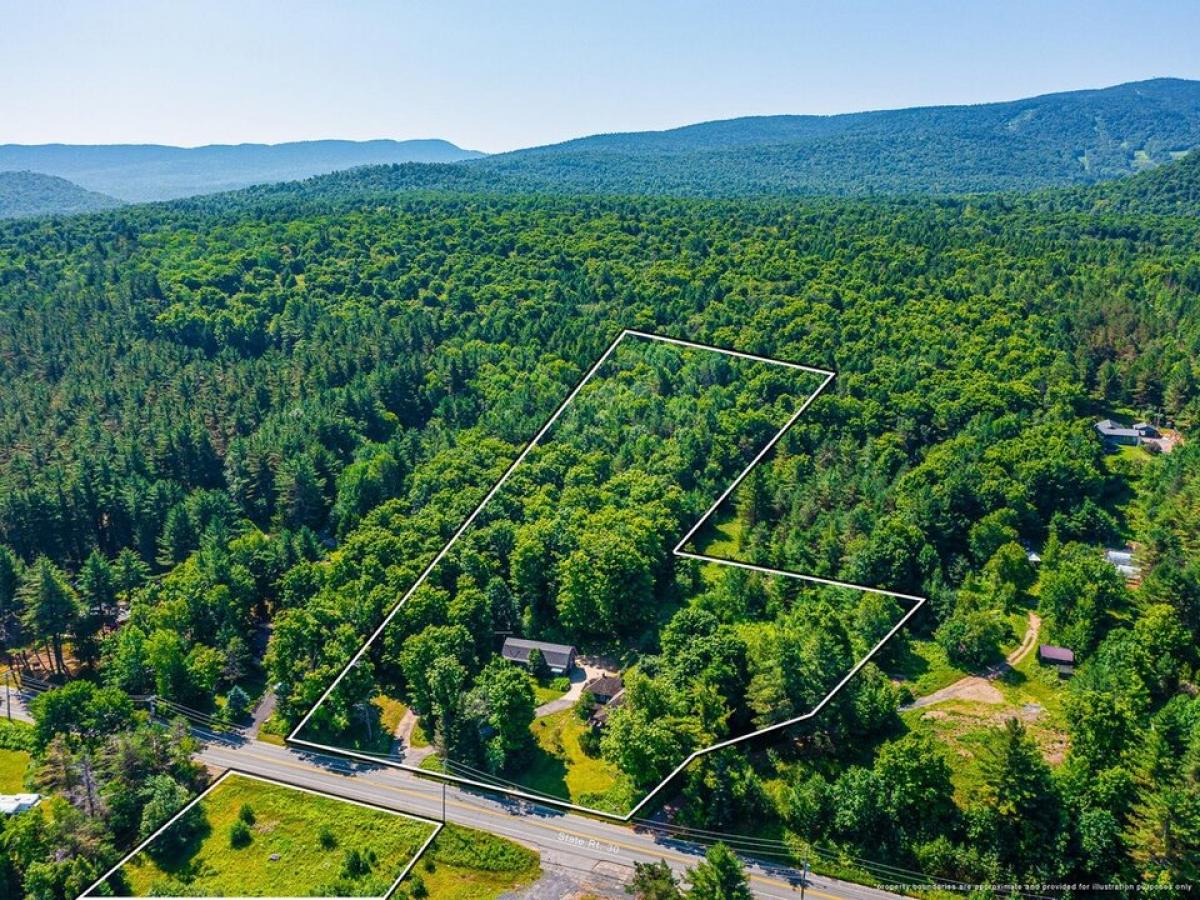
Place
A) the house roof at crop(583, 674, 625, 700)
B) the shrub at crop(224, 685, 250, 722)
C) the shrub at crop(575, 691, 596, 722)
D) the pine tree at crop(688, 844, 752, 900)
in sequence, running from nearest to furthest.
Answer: the house roof at crop(583, 674, 625, 700)
the shrub at crop(575, 691, 596, 722)
the pine tree at crop(688, 844, 752, 900)
the shrub at crop(224, 685, 250, 722)

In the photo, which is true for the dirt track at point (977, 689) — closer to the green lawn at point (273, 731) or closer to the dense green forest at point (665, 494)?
the dense green forest at point (665, 494)

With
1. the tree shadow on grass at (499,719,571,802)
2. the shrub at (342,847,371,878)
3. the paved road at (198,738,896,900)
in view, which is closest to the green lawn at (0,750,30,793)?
the paved road at (198,738,896,900)

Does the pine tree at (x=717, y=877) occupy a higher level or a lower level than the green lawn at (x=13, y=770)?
higher

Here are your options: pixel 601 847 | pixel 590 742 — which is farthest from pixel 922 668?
pixel 590 742

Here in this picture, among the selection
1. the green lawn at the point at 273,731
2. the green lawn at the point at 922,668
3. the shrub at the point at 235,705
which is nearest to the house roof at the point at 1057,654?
the green lawn at the point at 922,668

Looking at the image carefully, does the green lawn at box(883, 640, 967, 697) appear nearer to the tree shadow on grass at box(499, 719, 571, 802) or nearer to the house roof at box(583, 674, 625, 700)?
the tree shadow on grass at box(499, 719, 571, 802)

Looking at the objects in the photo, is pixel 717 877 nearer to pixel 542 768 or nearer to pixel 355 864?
pixel 542 768
